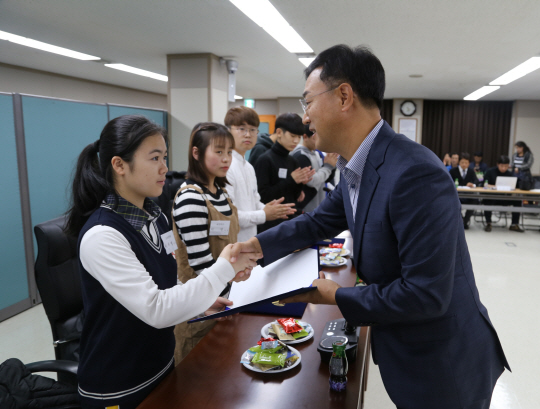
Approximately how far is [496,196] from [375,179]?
776cm

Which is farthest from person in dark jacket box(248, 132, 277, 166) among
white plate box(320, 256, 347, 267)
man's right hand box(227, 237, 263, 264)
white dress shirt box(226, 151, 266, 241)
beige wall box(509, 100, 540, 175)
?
beige wall box(509, 100, 540, 175)

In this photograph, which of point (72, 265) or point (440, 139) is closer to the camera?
point (72, 265)

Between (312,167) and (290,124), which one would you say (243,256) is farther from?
(312,167)

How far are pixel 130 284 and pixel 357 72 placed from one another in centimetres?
86

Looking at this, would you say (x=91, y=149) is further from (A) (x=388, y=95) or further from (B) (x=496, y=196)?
(A) (x=388, y=95)

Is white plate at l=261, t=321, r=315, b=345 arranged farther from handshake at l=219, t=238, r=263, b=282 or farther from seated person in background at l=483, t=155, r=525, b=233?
seated person in background at l=483, t=155, r=525, b=233

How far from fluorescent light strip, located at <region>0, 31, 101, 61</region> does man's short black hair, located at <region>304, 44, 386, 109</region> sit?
5829mm

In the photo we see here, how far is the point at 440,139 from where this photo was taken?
1248 centimetres

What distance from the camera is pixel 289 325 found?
1410 mm

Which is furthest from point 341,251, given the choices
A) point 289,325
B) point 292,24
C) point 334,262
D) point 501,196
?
point 501,196

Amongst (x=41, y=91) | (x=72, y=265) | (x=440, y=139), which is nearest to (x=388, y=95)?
(x=440, y=139)

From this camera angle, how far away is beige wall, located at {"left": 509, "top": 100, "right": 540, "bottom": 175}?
37.7 feet

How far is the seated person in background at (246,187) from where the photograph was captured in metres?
2.37

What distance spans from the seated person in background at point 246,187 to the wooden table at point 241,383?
104cm
